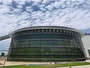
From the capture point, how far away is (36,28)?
47125 millimetres

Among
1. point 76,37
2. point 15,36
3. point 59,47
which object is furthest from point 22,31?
point 76,37

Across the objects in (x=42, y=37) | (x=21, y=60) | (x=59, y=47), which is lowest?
(x=21, y=60)

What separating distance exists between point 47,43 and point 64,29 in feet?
27.4

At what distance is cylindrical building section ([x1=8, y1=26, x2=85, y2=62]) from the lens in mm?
44438

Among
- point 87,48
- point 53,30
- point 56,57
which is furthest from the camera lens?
point 87,48

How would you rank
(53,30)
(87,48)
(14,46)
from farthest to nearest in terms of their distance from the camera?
(87,48)
(14,46)
(53,30)

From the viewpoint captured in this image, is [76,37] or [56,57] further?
[76,37]

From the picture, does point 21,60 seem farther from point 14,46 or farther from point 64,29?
point 64,29

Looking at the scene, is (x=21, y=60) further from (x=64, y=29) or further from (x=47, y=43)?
(x=64, y=29)

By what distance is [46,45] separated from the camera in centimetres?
4512

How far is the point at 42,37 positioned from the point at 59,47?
22.8 ft

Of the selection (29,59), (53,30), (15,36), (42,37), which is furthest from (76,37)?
(15,36)

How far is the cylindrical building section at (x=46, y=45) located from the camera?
1750 inches

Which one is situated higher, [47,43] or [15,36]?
[15,36]
